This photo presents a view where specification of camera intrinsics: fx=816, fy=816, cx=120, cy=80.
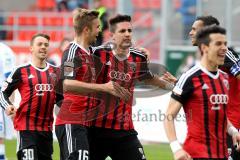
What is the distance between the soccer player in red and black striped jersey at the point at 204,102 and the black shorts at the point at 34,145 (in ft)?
9.52

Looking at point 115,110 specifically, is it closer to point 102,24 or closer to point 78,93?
point 78,93

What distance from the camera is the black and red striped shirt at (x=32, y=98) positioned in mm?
10016

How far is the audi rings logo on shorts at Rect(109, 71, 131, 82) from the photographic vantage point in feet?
29.6

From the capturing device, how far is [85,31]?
29.1 ft

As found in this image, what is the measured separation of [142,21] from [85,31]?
1504 centimetres

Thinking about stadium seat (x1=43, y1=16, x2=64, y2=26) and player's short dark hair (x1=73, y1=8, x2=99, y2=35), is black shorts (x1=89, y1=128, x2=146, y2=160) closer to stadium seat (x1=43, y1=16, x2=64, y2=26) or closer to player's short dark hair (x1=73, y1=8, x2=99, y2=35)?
player's short dark hair (x1=73, y1=8, x2=99, y2=35)

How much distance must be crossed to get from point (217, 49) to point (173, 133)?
833mm

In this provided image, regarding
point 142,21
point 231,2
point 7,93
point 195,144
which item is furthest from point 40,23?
point 195,144

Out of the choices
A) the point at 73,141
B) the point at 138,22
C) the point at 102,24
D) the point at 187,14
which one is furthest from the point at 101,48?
the point at 138,22

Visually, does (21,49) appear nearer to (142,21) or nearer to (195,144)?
(142,21)

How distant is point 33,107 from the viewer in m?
10.0

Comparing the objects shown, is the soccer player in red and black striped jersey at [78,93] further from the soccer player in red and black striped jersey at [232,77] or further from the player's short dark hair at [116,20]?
the soccer player in red and black striped jersey at [232,77]

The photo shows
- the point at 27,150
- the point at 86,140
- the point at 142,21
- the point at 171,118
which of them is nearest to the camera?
the point at 171,118

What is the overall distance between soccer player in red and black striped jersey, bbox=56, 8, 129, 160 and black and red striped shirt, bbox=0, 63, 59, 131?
3.38 feet
